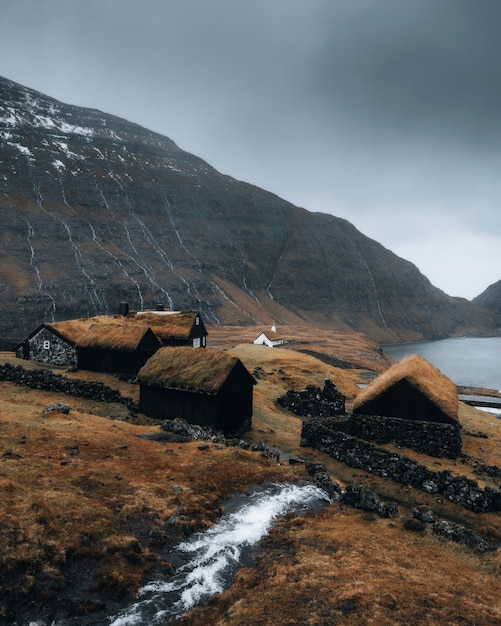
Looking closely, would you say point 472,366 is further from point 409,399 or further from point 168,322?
point 409,399

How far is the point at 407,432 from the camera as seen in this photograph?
3130 centimetres

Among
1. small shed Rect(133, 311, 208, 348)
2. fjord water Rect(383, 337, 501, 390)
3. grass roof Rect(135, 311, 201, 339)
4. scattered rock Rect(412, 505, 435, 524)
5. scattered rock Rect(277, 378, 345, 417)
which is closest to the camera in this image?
scattered rock Rect(412, 505, 435, 524)

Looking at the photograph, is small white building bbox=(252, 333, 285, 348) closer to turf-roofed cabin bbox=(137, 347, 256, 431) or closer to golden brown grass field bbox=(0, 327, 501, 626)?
turf-roofed cabin bbox=(137, 347, 256, 431)

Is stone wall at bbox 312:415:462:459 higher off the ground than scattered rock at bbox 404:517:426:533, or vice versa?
stone wall at bbox 312:415:462:459

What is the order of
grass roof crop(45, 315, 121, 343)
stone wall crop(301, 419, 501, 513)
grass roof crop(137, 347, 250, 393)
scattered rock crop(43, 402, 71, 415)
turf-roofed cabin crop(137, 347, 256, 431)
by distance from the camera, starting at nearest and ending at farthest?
stone wall crop(301, 419, 501, 513), scattered rock crop(43, 402, 71, 415), turf-roofed cabin crop(137, 347, 256, 431), grass roof crop(137, 347, 250, 393), grass roof crop(45, 315, 121, 343)

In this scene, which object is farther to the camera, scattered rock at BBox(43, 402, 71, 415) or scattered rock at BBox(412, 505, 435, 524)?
scattered rock at BBox(43, 402, 71, 415)

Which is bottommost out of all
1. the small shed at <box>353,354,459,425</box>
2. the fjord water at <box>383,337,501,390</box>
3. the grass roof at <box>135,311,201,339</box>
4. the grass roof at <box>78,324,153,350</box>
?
the fjord water at <box>383,337,501,390</box>

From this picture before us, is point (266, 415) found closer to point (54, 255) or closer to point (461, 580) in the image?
point (461, 580)

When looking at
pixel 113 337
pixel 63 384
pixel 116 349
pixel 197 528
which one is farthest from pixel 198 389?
pixel 113 337

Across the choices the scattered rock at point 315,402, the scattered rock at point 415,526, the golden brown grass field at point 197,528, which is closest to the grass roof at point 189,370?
the golden brown grass field at point 197,528

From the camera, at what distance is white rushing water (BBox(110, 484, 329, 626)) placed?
12.6m

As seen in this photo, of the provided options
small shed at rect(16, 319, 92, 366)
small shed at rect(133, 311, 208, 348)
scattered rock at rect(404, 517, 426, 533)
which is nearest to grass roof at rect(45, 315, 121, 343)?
small shed at rect(16, 319, 92, 366)

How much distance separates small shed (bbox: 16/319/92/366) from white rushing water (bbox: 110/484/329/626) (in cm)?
3566

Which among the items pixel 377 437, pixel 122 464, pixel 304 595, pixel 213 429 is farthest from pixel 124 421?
pixel 304 595
